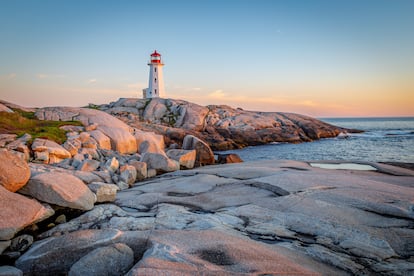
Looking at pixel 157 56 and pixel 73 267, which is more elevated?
pixel 157 56

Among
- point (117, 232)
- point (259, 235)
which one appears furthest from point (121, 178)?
point (259, 235)

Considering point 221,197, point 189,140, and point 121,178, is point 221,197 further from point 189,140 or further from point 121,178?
point 189,140

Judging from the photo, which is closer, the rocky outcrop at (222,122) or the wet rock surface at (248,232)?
the wet rock surface at (248,232)

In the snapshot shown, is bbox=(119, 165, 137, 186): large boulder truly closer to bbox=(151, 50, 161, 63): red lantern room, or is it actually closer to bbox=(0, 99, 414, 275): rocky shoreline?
bbox=(0, 99, 414, 275): rocky shoreline

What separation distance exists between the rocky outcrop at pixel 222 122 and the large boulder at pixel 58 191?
27.3 meters

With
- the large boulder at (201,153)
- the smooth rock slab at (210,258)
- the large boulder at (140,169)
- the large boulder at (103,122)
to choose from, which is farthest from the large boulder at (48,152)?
the smooth rock slab at (210,258)

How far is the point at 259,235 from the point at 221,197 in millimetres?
2762

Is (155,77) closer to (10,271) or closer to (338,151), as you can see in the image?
(338,151)

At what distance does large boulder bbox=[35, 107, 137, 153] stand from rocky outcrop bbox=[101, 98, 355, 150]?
1138 centimetres

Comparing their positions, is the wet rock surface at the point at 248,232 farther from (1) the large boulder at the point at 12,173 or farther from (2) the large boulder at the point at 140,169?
(2) the large boulder at the point at 140,169

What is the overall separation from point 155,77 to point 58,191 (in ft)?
159

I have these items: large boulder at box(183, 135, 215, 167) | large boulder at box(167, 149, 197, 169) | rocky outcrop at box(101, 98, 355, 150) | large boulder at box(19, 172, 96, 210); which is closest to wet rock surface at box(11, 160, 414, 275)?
large boulder at box(19, 172, 96, 210)

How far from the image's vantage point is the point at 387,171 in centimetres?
1303

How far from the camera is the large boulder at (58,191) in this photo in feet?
20.7
